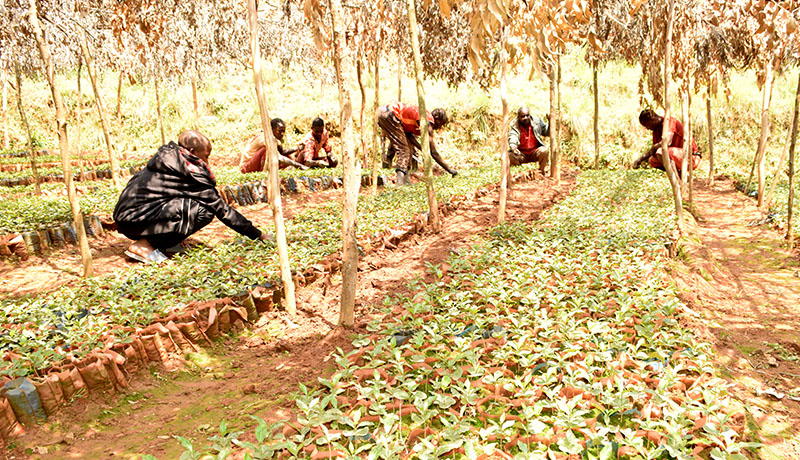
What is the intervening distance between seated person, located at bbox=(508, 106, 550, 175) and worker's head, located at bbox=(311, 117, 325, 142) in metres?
3.92

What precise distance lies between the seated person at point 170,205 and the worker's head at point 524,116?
22.7 feet

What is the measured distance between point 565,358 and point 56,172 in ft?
39.5

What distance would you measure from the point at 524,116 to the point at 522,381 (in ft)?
29.5

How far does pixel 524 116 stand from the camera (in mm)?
10594

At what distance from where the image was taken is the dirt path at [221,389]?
235 cm

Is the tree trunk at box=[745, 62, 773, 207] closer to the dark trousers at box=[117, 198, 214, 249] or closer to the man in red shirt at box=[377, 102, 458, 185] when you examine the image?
the man in red shirt at box=[377, 102, 458, 185]

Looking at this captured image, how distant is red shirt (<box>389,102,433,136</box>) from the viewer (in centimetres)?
927

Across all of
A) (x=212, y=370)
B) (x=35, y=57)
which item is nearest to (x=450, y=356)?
(x=212, y=370)

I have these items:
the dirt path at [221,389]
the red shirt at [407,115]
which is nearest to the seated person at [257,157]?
the red shirt at [407,115]

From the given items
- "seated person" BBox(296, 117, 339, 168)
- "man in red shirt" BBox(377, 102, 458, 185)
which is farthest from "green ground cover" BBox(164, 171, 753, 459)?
"seated person" BBox(296, 117, 339, 168)

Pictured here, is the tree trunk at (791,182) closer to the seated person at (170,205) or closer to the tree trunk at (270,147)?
the tree trunk at (270,147)

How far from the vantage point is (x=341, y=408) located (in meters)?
2.32

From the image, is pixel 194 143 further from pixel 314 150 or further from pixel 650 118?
pixel 650 118

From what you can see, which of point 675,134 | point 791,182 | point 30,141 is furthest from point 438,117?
point 30,141
